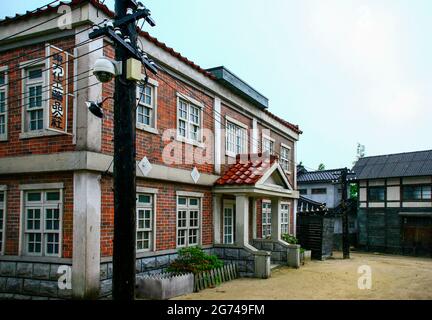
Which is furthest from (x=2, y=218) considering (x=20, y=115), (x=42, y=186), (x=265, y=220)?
(x=265, y=220)

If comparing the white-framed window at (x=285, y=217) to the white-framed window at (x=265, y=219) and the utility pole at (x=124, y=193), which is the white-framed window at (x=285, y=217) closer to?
the white-framed window at (x=265, y=219)

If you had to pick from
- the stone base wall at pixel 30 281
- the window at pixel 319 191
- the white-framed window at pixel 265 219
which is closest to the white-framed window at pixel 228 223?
the white-framed window at pixel 265 219

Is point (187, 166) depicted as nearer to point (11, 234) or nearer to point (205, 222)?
point (205, 222)

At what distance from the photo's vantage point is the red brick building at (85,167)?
909 centimetres

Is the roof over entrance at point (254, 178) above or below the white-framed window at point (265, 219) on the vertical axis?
above

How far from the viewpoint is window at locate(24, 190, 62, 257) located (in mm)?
9445

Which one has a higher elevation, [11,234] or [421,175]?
[421,175]

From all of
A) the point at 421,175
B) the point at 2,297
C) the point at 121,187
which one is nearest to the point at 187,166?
the point at 2,297

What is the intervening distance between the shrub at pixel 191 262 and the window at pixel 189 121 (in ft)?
13.1

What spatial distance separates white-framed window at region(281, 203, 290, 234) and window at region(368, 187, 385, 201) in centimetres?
1008

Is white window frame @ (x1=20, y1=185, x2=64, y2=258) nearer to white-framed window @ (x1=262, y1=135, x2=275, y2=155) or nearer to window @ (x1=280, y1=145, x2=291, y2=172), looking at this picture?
white-framed window @ (x1=262, y1=135, x2=275, y2=155)

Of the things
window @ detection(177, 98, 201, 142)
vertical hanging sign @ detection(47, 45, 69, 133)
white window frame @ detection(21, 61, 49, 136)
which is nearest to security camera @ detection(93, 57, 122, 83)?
vertical hanging sign @ detection(47, 45, 69, 133)
